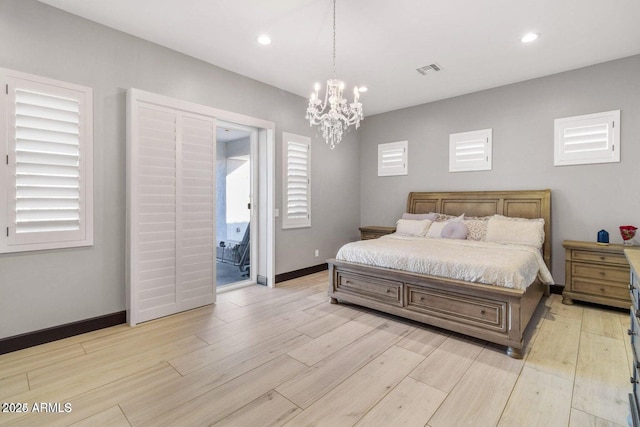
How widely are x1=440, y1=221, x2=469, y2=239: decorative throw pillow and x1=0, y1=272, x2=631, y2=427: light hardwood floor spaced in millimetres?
1313

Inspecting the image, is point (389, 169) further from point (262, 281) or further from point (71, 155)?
point (71, 155)

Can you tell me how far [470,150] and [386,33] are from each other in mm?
2589

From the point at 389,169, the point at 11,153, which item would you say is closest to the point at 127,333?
the point at 11,153

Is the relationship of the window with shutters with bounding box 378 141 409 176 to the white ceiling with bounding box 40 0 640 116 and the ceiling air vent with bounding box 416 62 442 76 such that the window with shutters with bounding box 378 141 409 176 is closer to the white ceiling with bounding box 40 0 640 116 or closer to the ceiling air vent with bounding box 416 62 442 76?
the white ceiling with bounding box 40 0 640 116

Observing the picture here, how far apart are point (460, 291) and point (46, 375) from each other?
339 cm

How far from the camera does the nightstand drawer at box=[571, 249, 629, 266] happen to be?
3.33m

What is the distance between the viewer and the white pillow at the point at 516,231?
377 cm

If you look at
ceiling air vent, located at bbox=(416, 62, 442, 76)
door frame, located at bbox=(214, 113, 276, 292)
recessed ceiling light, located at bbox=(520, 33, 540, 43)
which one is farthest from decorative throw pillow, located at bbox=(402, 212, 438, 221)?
recessed ceiling light, located at bbox=(520, 33, 540, 43)

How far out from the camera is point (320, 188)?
5.30 metres

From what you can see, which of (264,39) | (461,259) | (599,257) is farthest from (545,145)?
(264,39)

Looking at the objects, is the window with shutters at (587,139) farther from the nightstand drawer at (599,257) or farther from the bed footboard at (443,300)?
Answer: the bed footboard at (443,300)

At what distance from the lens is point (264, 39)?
125 inches

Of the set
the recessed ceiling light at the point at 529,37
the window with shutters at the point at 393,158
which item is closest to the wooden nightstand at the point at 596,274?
the recessed ceiling light at the point at 529,37

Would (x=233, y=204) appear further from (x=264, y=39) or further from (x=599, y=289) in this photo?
(x=599, y=289)
